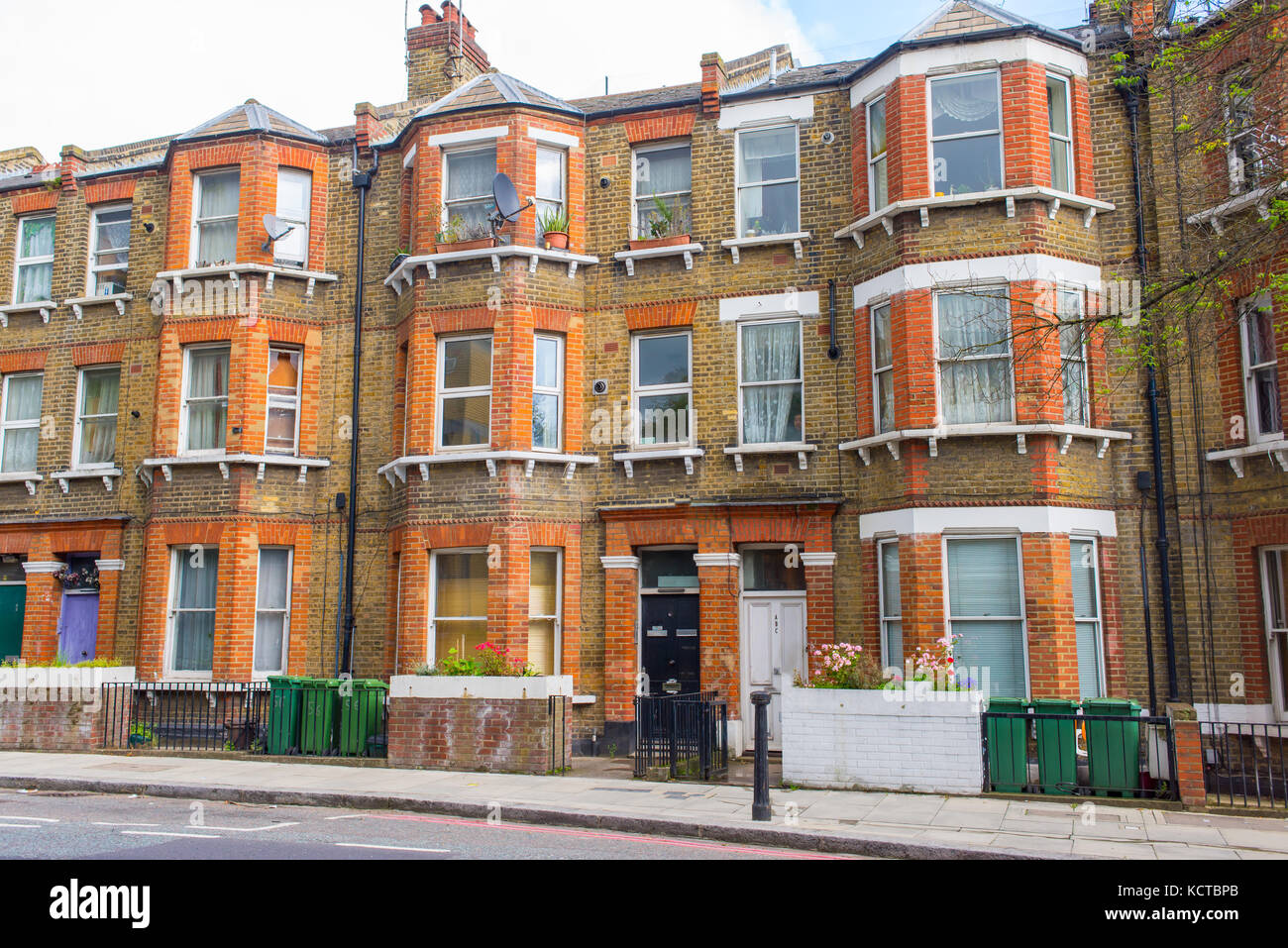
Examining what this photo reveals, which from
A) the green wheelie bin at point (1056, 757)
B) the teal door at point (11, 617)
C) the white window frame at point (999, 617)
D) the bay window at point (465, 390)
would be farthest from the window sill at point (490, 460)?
the teal door at point (11, 617)

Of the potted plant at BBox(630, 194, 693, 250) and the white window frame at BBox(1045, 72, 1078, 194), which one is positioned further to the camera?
the potted plant at BBox(630, 194, 693, 250)

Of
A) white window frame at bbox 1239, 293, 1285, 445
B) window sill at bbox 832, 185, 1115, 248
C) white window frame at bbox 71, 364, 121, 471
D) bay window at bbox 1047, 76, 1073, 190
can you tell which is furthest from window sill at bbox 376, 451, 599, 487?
white window frame at bbox 1239, 293, 1285, 445

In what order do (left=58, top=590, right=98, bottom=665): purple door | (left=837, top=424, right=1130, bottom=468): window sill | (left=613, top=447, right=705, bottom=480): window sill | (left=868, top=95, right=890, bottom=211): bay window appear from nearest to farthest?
1. (left=837, top=424, right=1130, bottom=468): window sill
2. (left=868, top=95, right=890, bottom=211): bay window
3. (left=613, top=447, right=705, bottom=480): window sill
4. (left=58, top=590, right=98, bottom=665): purple door

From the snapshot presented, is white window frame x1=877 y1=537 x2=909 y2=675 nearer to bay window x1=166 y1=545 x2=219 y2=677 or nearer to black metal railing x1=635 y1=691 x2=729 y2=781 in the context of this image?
black metal railing x1=635 y1=691 x2=729 y2=781

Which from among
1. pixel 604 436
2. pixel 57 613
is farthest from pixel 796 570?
pixel 57 613

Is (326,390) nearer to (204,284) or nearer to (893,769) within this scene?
(204,284)

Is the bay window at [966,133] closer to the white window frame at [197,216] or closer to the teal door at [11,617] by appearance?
the white window frame at [197,216]

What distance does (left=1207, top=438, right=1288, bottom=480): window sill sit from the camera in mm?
13094

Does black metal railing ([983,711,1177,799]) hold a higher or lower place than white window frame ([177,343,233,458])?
lower

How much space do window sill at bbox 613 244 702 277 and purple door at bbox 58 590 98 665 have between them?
11.1 meters

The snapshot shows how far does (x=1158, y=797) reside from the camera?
36.0 ft

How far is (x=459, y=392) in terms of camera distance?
651 inches

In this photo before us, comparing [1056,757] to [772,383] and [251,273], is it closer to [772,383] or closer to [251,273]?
[772,383]

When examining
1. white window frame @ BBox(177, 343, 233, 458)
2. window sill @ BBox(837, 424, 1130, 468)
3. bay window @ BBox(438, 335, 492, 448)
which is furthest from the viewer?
white window frame @ BBox(177, 343, 233, 458)
